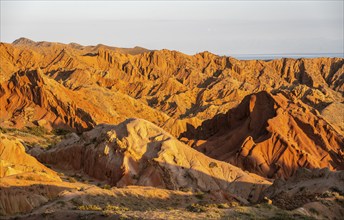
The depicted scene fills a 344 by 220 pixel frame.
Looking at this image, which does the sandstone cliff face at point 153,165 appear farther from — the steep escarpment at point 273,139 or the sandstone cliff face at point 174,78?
the sandstone cliff face at point 174,78

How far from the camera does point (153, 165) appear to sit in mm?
38906

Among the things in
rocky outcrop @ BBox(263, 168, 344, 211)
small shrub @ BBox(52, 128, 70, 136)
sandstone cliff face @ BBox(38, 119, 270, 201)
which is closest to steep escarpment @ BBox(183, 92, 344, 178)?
sandstone cliff face @ BBox(38, 119, 270, 201)

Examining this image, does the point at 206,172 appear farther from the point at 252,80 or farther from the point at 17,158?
the point at 252,80

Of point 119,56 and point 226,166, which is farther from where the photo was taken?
point 119,56

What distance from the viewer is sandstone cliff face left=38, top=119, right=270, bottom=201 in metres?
38.5

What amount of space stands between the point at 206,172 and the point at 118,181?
6.48 m

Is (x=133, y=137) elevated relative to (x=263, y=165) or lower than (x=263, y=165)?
elevated

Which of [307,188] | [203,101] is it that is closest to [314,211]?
[307,188]

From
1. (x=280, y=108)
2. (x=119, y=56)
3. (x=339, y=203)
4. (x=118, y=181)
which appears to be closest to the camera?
(x=339, y=203)

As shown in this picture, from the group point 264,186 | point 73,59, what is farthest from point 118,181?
point 73,59

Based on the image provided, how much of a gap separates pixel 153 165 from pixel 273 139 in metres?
20.3

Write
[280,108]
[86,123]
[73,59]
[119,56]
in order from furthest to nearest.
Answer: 1. [119,56]
2. [73,59]
3. [86,123]
4. [280,108]

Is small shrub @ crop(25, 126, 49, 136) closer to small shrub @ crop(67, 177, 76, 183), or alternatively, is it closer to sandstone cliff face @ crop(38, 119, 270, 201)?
sandstone cliff face @ crop(38, 119, 270, 201)

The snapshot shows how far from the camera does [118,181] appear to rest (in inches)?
1522
